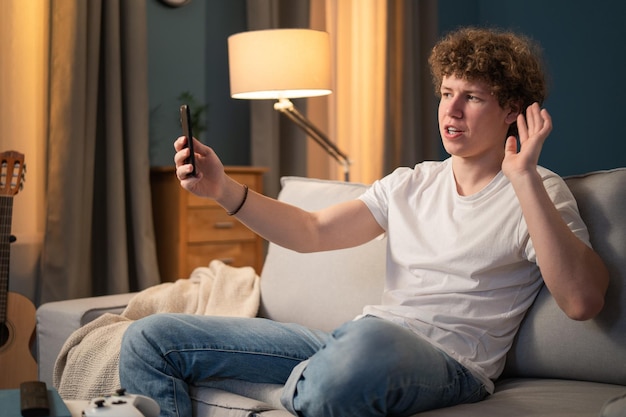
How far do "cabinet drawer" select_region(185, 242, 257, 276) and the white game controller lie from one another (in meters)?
2.22

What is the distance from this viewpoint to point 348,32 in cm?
470

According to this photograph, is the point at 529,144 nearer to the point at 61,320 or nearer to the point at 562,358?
the point at 562,358

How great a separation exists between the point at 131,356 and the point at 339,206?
0.60m

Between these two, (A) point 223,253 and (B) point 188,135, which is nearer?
(B) point 188,135

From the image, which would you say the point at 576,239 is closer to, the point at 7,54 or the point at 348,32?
Answer: the point at 7,54

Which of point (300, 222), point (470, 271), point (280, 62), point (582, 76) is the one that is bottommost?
point (470, 271)

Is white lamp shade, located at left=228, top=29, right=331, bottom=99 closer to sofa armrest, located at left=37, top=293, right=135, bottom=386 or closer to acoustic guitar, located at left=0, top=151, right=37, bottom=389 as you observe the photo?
acoustic guitar, located at left=0, top=151, right=37, bottom=389

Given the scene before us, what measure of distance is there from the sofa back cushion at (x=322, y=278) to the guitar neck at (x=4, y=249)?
992mm

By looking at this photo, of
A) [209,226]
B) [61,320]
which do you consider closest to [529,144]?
[61,320]

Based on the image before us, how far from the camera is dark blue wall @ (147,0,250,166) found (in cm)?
387

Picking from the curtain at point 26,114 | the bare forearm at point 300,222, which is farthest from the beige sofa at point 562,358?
the curtain at point 26,114

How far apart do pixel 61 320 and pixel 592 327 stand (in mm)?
1409

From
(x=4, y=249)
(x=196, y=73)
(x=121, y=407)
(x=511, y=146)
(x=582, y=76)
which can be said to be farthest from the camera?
(x=582, y=76)

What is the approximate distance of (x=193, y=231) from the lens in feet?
11.4
